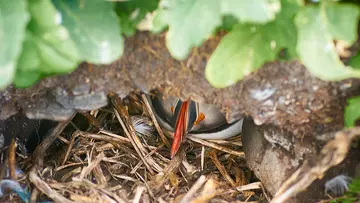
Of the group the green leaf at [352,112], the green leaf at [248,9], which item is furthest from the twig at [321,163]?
the green leaf at [248,9]

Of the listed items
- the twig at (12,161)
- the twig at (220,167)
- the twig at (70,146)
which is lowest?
the twig at (220,167)

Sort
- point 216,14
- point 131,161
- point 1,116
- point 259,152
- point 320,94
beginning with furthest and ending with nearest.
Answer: point 131,161, point 259,152, point 1,116, point 320,94, point 216,14

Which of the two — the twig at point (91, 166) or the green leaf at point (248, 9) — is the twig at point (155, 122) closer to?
the twig at point (91, 166)

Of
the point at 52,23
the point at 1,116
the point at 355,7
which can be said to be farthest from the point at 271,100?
the point at 1,116

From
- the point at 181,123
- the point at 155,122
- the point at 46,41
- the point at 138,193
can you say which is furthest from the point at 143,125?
the point at 46,41

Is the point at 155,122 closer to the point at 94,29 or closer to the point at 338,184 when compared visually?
the point at 338,184

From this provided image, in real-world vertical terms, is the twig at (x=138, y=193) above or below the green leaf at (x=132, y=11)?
below

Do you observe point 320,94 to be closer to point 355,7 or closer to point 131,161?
point 355,7

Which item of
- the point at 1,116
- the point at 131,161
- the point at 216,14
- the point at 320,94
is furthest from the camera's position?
the point at 131,161
